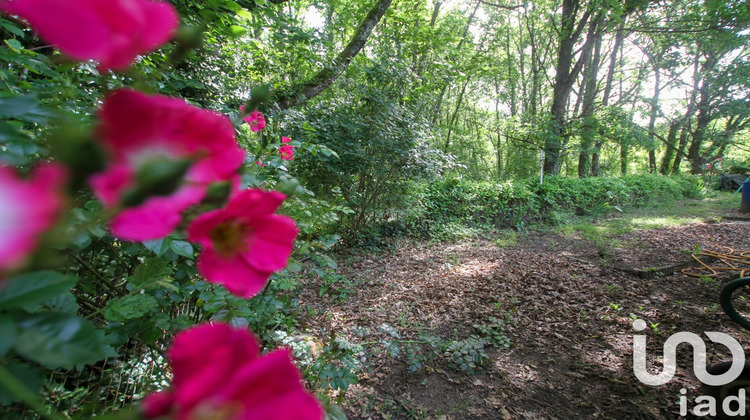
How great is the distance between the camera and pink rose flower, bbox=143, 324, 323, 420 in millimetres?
199

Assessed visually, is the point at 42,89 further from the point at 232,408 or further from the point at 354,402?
the point at 354,402

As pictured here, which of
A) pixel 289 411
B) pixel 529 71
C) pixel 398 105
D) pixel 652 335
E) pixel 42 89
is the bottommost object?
pixel 652 335

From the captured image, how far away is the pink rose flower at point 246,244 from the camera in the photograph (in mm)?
313

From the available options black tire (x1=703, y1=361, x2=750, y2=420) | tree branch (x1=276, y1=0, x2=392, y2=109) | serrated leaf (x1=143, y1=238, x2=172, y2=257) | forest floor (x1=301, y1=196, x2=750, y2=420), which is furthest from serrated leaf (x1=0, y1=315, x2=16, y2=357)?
tree branch (x1=276, y1=0, x2=392, y2=109)

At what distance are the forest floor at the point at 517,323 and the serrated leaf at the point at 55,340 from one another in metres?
1.81

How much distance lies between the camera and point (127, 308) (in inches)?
30.8

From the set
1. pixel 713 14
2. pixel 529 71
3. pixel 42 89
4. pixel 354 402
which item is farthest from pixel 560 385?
pixel 529 71

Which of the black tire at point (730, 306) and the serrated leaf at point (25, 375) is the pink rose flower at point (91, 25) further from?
the black tire at point (730, 306)

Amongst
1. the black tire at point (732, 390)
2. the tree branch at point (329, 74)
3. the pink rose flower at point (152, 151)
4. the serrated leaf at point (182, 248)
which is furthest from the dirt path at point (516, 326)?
the tree branch at point (329, 74)

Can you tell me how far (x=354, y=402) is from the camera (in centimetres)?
231

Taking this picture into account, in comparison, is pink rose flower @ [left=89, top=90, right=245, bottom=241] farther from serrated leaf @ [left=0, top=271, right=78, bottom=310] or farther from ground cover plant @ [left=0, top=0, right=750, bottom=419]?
serrated leaf @ [left=0, top=271, right=78, bottom=310]

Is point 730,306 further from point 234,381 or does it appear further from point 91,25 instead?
point 91,25

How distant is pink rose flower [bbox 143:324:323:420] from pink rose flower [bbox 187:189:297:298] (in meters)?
0.09

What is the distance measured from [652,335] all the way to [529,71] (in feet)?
59.2
